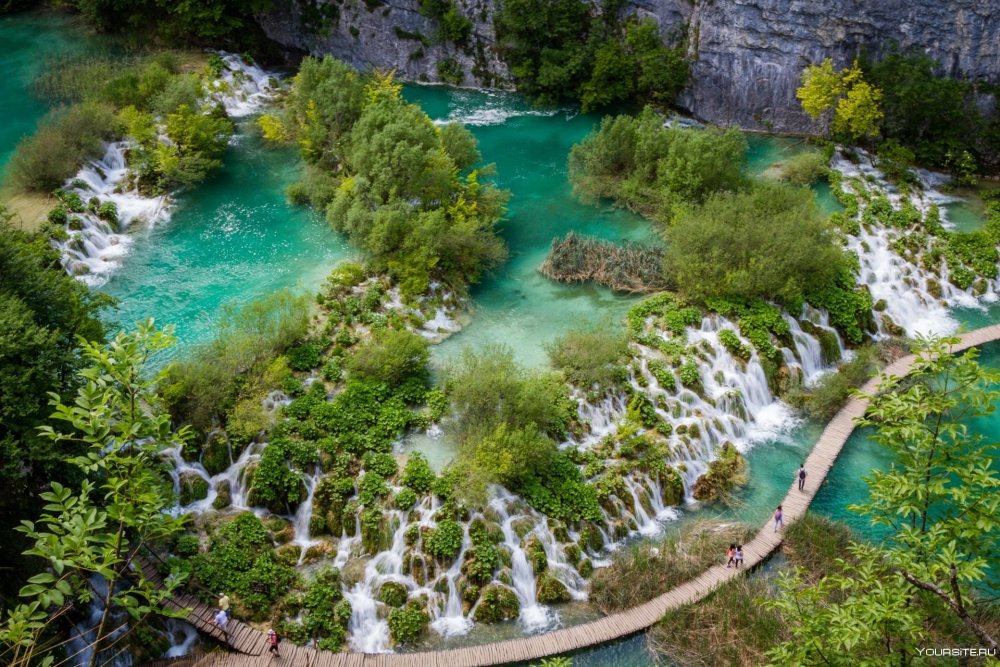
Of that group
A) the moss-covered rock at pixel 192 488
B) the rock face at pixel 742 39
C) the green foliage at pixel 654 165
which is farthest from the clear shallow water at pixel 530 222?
the moss-covered rock at pixel 192 488

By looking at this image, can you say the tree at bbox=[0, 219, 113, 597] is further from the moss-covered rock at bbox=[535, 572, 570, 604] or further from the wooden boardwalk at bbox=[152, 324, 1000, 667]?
the moss-covered rock at bbox=[535, 572, 570, 604]

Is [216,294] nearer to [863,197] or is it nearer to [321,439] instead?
[321,439]

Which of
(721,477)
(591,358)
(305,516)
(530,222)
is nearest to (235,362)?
(305,516)

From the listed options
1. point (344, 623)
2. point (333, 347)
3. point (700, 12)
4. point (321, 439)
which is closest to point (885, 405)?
point (344, 623)

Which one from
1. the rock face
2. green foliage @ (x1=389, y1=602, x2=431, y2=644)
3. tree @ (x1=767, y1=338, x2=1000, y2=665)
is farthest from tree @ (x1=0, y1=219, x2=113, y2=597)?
the rock face

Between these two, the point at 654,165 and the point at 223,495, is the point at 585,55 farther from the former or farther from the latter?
the point at 223,495
